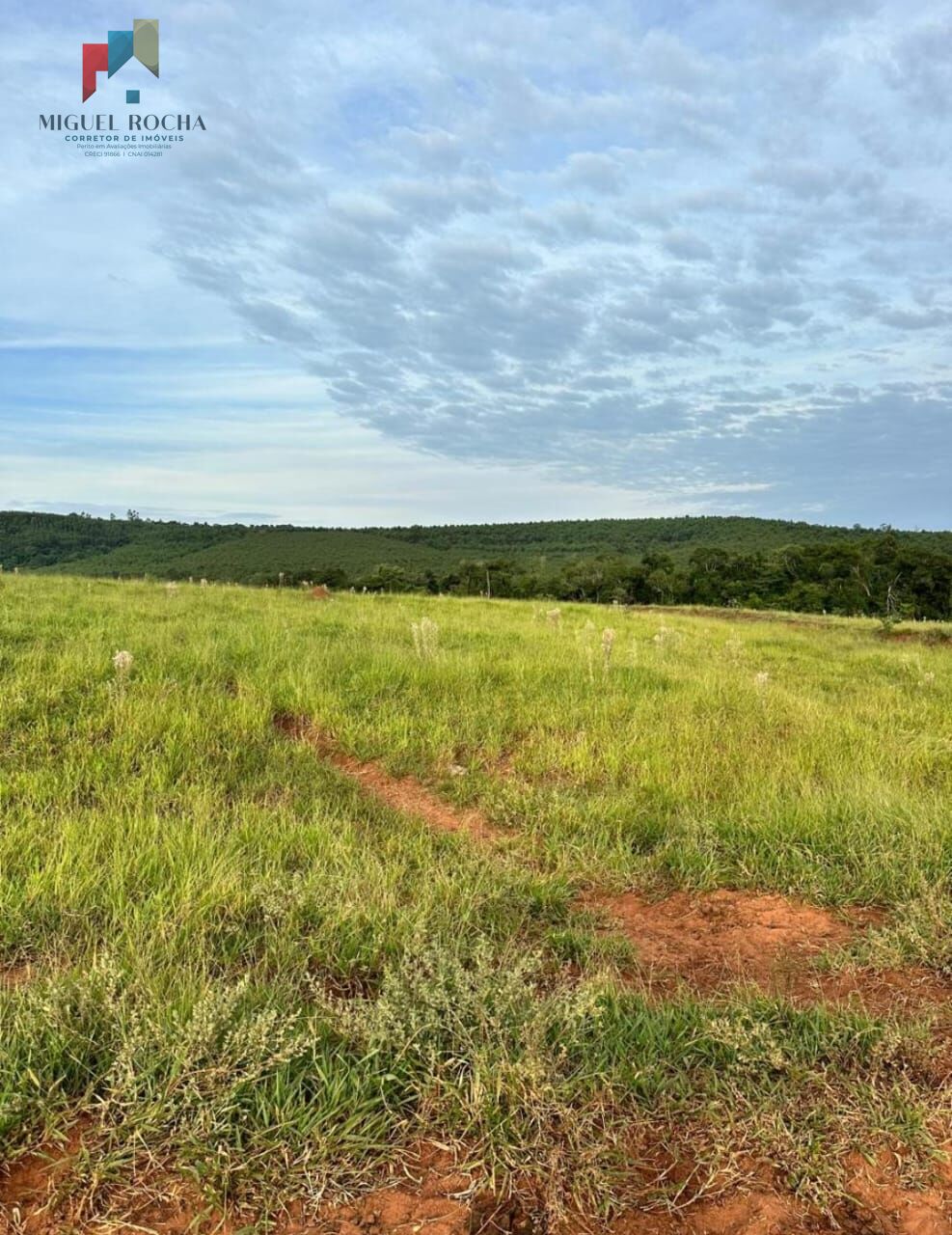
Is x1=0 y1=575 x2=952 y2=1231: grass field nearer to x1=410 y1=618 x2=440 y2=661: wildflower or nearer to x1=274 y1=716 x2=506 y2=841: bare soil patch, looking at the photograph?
x1=274 y1=716 x2=506 y2=841: bare soil patch

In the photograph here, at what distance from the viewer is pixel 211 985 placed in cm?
228

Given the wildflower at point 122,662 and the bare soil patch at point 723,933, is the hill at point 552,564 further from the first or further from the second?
the bare soil patch at point 723,933

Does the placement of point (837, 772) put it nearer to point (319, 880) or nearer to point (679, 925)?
point (679, 925)

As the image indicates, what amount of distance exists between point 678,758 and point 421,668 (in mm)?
2937

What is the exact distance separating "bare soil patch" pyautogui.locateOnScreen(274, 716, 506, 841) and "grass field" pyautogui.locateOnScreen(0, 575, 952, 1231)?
3 cm

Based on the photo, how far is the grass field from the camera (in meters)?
1.84

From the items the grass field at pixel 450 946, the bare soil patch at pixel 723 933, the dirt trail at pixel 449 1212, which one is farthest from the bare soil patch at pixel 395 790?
the dirt trail at pixel 449 1212

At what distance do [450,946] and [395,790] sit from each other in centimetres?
226

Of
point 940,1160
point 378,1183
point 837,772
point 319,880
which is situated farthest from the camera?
point 837,772

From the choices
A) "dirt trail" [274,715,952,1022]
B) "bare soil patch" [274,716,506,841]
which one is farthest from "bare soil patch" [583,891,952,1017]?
"bare soil patch" [274,716,506,841]

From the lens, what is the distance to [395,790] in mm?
4863

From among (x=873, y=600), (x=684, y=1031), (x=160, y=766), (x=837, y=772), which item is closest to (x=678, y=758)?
(x=837, y=772)

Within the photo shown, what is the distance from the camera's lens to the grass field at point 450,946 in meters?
1.84

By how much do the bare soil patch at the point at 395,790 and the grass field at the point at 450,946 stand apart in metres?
0.03
